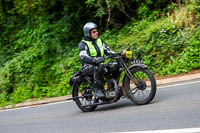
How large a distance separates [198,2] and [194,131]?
287 inches

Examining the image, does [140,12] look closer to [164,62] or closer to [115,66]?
[164,62]

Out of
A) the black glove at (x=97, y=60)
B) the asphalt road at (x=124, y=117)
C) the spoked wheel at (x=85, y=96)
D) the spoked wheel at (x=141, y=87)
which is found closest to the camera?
the asphalt road at (x=124, y=117)

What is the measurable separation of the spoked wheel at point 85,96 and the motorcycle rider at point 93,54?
16.2 inches

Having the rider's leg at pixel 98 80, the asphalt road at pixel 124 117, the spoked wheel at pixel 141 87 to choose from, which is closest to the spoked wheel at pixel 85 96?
the asphalt road at pixel 124 117

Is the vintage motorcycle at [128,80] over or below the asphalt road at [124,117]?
over

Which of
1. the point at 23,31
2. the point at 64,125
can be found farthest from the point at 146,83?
the point at 23,31

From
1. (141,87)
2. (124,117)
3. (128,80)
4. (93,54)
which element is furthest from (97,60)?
(124,117)

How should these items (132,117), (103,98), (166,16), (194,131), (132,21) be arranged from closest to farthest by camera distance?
1. (194,131)
2. (132,117)
3. (103,98)
4. (166,16)
5. (132,21)

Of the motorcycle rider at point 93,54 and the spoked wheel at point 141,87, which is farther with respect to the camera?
the motorcycle rider at point 93,54

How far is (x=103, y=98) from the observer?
679 cm

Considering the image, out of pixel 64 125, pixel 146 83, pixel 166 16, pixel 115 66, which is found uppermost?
pixel 166 16

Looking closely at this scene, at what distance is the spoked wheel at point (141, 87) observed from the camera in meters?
6.24

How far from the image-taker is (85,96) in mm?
7328

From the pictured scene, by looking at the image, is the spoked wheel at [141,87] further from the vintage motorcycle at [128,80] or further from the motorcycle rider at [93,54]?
the motorcycle rider at [93,54]
